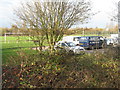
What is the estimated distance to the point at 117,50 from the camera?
5.91 metres

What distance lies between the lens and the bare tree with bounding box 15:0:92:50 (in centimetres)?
454

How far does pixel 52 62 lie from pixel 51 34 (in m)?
1.33

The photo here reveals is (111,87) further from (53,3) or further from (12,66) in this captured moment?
(53,3)

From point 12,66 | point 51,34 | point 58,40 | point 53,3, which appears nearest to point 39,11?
point 53,3

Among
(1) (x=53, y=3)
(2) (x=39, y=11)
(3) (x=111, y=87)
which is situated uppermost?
(1) (x=53, y=3)

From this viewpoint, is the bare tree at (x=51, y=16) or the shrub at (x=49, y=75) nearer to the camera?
the shrub at (x=49, y=75)

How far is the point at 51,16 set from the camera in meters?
4.61

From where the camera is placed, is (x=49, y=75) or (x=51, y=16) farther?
(x=51, y=16)

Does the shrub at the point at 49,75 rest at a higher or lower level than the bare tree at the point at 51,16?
lower

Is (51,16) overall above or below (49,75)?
above

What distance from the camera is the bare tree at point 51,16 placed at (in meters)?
4.54

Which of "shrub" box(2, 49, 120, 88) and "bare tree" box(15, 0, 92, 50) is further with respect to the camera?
"bare tree" box(15, 0, 92, 50)

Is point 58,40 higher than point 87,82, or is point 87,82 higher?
point 58,40

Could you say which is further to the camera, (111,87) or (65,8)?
(65,8)
